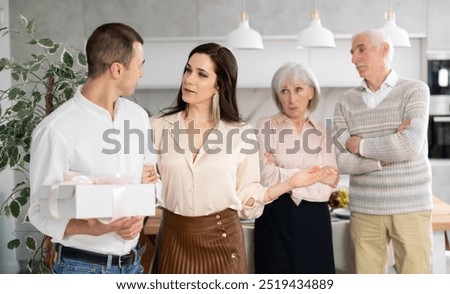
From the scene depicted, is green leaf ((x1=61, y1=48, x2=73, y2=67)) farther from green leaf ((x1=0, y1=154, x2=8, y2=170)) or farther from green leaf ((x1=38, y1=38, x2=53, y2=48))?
green leaf ((x1=0, y1=154, x2=8, y2=170))

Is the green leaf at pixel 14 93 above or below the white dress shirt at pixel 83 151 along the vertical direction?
above

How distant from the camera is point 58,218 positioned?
1313 mm

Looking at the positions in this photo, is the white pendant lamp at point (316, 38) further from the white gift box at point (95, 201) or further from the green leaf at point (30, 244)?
the white gift box at point (95, 201)

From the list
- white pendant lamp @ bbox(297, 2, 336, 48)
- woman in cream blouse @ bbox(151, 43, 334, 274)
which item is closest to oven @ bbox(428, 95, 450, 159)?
white pendant lamp @ bbox(297, 2, 336, 48)

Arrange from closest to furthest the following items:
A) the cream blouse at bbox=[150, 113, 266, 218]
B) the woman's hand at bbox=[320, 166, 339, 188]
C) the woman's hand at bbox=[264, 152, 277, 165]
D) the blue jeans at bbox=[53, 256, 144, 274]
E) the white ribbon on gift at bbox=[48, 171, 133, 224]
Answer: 1. the white ribbon on gift at bbox=[48, 171, 133, 224]
2. the blue jeans at bbox=[53, 256, 144, 274]
3. the cream blouse at bbox=[150, 113, 266, 218]
4. the woman's hand at bbox=[320, 166, 339, 188]
5. the woman's hand at bbox=[264, 152, 277, 165]

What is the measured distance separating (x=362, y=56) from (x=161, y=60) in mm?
2219

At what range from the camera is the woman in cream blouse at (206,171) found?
5.46 ft

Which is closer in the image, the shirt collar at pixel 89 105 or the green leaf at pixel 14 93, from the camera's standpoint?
the shirt collar at pixel 89 105

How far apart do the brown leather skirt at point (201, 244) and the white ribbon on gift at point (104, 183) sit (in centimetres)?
35

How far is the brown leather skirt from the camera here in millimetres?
1679

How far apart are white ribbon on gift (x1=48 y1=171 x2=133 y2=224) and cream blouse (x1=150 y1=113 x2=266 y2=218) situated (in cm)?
30

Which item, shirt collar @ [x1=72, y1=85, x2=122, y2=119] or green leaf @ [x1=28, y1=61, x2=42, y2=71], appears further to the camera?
green leaf @ [x1=28, y1=61, x2=42, y2=71]

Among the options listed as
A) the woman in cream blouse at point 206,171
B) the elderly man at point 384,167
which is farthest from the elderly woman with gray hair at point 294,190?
the woman in cream blouse at point 206,171

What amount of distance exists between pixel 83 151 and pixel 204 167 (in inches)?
15.7
